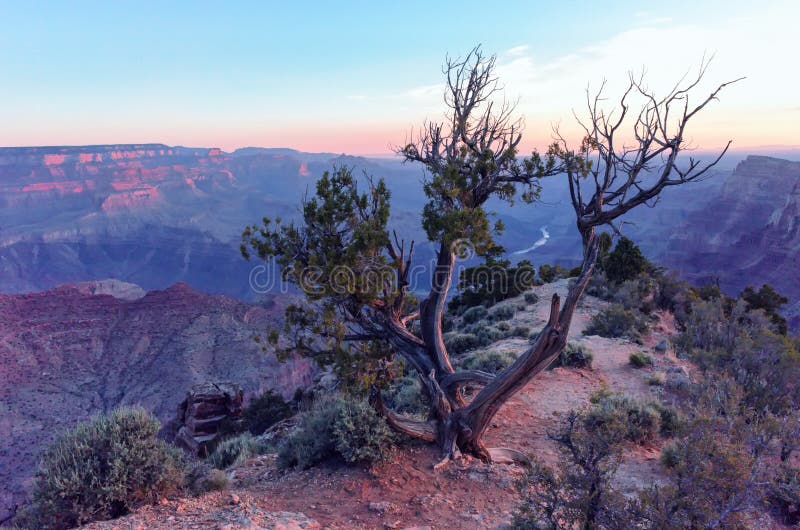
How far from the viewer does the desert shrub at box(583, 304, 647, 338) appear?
53.1ft

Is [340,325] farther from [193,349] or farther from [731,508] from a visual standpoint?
[193,349]

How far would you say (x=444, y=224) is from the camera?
6203 mm

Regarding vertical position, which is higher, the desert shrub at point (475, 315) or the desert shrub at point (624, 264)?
the desert shrub at point (624, 264)

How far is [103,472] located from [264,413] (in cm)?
1337

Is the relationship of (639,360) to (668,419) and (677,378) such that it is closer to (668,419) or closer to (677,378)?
(677,378)

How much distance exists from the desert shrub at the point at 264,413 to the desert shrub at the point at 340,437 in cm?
962

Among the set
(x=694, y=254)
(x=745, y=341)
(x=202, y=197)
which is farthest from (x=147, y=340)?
(x=202, y=197)

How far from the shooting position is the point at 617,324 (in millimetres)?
16453

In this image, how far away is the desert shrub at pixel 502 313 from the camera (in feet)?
69.9

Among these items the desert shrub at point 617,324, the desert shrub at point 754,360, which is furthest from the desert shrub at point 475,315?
the desert shrub at point 754,360

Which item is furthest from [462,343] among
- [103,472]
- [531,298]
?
[103,472]

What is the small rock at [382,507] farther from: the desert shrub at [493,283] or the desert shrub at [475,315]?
the desert shrub at [493,283]

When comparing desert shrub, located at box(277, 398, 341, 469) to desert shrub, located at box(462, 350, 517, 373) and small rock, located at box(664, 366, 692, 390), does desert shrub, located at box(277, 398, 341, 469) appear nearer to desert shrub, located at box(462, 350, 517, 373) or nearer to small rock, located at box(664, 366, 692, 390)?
desert shrub, located at box(462, 350, 517, 373)

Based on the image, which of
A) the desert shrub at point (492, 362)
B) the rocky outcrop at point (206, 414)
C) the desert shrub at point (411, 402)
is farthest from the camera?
the rocky outcrop at point (206, 414)
